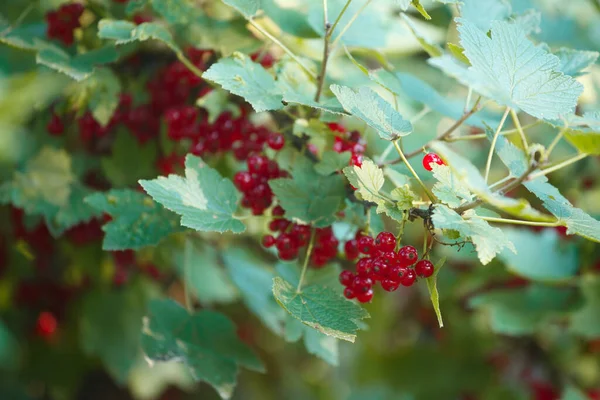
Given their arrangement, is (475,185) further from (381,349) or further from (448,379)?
(381,349)

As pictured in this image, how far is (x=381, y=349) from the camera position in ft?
7.31

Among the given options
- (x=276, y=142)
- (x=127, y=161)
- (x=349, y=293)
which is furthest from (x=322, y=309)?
(x=127, y=161)

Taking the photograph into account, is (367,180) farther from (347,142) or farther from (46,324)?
(46,324)

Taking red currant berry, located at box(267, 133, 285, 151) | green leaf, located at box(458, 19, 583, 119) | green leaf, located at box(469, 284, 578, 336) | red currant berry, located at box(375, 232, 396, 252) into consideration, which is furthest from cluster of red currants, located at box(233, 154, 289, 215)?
green leaf, located at box(469, 284, 578, 336)

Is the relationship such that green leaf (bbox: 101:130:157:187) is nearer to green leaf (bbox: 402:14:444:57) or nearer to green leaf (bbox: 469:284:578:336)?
green leaf (bbox: 402:14:444:57)

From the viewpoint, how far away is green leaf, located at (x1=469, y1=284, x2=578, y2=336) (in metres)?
1.38

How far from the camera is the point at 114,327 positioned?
61.9 inches

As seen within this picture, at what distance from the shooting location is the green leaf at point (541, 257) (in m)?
1.35

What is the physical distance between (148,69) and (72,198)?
32 cm

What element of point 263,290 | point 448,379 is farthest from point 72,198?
point 448,379

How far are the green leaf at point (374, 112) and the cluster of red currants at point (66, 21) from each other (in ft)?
2.05

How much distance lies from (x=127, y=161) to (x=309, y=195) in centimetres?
56

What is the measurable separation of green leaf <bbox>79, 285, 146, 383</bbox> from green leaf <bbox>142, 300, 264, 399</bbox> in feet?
1.87

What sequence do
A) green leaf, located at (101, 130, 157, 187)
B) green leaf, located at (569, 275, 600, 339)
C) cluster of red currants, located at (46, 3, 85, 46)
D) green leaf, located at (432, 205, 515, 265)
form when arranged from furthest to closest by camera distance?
green leaf, located at (569, 275, 600, 339)
green leaf, located at (101, 130, 157, 187)
cluster of red currants, located at (46, 3, 85, 46)
green leaf, located at (432, 205, 515, 265)
